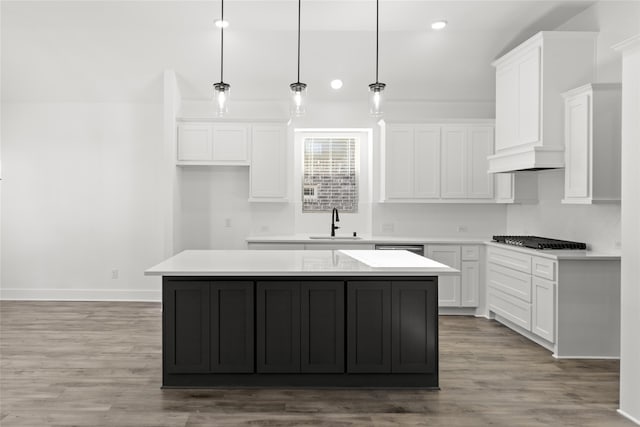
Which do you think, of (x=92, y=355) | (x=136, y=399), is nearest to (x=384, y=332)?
(x=136, y=399)

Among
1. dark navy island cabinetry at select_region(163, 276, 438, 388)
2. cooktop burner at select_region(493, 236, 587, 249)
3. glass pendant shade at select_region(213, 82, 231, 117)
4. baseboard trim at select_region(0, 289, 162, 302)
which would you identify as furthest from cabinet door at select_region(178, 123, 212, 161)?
cooktop burner at select_region(493, 236, 587, 249)

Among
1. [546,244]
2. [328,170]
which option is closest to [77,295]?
[328,170]

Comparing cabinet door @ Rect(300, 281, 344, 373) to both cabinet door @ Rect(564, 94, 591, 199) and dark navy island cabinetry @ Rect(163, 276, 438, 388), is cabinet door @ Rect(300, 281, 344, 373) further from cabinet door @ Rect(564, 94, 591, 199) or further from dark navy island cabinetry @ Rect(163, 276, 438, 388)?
cabinet door @ Rect(564, 94, 591, 199)

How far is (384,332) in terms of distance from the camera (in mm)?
3334

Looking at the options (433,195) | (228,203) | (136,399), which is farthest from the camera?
(228,203)

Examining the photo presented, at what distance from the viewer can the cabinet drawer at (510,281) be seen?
4.54 m

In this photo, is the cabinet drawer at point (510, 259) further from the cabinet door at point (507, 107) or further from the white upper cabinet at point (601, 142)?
the cabinet door at point (507, 107)

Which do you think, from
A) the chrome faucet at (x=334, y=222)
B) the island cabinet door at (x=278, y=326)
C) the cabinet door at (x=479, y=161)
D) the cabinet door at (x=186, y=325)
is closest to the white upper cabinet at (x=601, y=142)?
the cabinet door at (x=479, y=161)

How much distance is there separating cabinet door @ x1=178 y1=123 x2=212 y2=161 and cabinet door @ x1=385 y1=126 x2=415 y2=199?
7.08ft

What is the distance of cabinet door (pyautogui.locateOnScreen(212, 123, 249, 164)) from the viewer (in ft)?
19.6

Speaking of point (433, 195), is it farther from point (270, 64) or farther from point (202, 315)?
point (202, 315)

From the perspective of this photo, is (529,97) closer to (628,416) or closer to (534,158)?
(534,158)

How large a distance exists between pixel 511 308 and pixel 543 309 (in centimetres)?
61

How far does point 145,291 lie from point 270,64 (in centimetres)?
328
